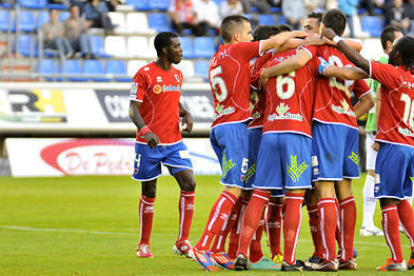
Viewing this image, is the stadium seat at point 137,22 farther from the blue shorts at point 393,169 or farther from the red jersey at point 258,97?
the blue shorts at point 393,169

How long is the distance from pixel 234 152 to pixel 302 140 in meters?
0.69

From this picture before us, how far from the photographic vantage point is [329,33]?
7.67 meters

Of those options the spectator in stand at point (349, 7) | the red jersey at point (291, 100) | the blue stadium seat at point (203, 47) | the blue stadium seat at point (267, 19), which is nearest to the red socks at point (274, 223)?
the red jersey at point (291, 100)

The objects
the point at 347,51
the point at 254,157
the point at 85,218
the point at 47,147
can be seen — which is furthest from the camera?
the point at 47,147

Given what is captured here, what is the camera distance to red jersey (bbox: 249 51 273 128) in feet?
26.7

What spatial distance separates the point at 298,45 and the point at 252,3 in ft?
66.7

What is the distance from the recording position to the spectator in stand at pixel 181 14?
85.3 feet

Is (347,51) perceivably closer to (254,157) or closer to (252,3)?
(254,157)

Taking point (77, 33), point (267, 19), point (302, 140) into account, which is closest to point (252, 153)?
point (302, 140)

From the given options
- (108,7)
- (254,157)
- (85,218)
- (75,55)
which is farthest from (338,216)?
(108,7)

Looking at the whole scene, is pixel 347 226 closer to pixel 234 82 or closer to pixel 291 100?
pixel 291 100

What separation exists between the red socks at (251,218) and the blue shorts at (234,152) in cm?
31

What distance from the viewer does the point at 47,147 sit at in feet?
72.7

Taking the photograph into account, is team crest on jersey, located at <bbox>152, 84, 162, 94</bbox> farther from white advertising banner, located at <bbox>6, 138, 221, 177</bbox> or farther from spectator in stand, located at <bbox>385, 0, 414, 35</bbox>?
spectator in stand, located at <bbox>385, 0, 414, 35</bbox>
